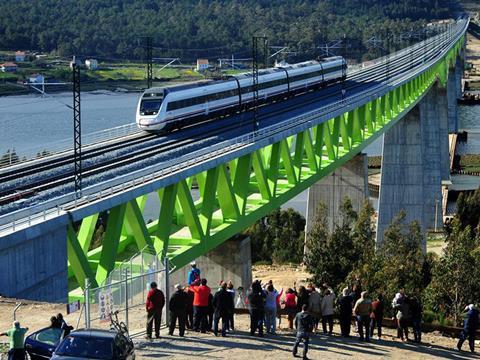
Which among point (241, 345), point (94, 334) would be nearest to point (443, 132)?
point (241, 345)

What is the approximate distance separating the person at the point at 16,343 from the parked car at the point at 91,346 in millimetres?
762

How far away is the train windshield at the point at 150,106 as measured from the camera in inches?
1378

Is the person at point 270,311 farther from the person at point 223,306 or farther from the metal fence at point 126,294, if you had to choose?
the metal fence at point 126,294

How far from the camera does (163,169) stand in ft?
78.9

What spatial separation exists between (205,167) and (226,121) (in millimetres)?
14495

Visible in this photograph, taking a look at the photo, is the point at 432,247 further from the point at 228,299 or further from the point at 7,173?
Answer: the point at 228,299

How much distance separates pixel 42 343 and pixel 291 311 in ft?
20.6

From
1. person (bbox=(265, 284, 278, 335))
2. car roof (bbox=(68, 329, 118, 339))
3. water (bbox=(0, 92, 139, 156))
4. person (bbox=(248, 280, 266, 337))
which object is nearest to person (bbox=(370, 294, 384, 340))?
person (bbox=(265, 284, 278, 335))

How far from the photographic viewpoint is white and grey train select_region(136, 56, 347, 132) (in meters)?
35.2

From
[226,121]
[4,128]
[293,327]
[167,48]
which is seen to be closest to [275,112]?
[226,121]

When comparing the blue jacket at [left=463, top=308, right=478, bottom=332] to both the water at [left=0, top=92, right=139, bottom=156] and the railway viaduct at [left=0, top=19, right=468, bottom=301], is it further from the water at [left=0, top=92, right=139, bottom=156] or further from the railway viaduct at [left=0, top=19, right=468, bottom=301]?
the water at [left=0, top=92, right=139, bottom=156]

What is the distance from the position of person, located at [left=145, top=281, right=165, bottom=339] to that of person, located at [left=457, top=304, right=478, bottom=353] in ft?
18.6

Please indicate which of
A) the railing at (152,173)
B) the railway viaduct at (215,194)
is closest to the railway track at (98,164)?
the railway viaduct at (215,194)

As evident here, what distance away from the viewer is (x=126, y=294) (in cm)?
1695
